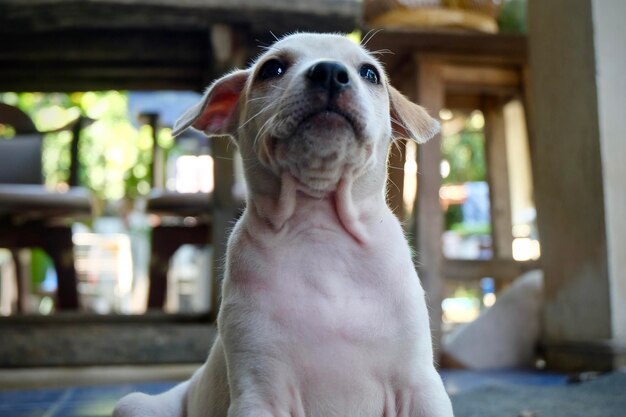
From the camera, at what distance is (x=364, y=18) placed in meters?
3.62

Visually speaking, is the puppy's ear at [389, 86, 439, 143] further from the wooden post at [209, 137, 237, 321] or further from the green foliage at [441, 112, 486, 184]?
the green foliage at [441, 112, 486, 184]

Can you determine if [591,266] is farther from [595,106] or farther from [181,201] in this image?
[181,201]

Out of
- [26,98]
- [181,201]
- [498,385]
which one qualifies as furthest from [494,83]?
[26,98]

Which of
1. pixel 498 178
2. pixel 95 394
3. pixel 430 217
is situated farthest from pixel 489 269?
pixel 95 394

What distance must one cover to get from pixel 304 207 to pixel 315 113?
0.68 feet

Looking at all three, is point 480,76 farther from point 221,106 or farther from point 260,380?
point 260,380

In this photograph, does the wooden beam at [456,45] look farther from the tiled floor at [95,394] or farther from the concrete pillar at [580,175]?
the tiled floor at [95,394]

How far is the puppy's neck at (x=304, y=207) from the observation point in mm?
1382

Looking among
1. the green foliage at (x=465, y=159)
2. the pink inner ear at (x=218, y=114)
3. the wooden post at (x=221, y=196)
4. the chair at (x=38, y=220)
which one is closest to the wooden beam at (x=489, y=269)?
the wooden post at (x=221, y=196)

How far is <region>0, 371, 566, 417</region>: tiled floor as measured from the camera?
253 centimetres

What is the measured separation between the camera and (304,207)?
1.41 meters

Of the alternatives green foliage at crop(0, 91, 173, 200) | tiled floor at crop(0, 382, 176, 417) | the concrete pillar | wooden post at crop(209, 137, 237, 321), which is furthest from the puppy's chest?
green foliage at crop(0, 91, 173, 200)

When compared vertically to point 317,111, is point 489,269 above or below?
below

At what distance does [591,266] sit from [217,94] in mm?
1884
